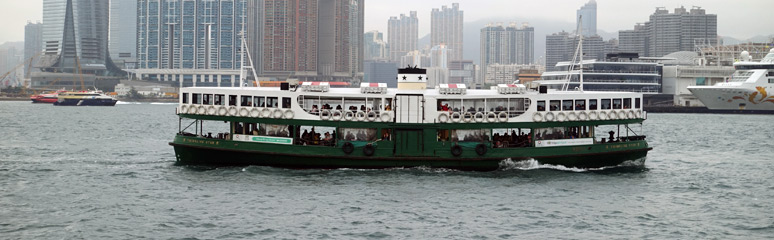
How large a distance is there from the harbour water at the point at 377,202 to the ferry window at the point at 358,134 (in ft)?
4.37

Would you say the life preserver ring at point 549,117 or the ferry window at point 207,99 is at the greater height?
the ferry window at point 207,99

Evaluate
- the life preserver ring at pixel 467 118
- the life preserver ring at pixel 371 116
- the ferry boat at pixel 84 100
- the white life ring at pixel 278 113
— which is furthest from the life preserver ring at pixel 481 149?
the ferry boat at pixel 84 100

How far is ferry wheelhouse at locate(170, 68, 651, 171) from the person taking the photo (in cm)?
3400

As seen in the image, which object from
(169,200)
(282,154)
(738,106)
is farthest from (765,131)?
→ (169,200)

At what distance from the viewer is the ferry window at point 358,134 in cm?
3441

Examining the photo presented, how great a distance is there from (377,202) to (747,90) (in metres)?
98.8

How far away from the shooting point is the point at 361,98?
34781 mm

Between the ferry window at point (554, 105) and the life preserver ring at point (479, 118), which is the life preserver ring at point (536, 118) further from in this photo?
the life preserver ring at point (479, 118)

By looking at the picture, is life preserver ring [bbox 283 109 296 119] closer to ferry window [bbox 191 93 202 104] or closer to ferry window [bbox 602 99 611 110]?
ferry window [bbox 191 93 202 104]

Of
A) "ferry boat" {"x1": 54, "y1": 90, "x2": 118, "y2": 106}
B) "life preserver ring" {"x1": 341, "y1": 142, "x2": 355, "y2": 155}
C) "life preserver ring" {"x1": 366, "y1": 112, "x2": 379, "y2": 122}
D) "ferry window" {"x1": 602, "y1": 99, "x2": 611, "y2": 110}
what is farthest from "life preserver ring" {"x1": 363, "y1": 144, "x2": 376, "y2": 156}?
"ferry boat" {"x1": 54, "y1": 90, "x2": 118, "y2": 106}

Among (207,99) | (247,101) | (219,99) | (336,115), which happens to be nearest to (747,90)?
(336,115)

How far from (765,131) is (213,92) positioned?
180 feet

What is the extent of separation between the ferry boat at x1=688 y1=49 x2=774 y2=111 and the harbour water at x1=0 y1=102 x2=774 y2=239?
8072 cm

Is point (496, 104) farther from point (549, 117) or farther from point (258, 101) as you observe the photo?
point (258, 101)
